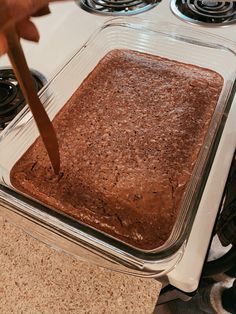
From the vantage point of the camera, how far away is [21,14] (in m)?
0.48

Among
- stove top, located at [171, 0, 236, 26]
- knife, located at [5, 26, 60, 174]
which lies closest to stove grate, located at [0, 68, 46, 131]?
knife, located at [5, 26, 60, 174]

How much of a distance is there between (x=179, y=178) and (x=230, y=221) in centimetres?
12

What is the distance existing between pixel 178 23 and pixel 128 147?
18.2 inches

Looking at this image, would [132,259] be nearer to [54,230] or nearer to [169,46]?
[54,230]

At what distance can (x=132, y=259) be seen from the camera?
601 millimetres

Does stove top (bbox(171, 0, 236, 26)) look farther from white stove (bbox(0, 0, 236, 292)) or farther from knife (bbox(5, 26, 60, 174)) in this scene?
knife (bbox(5, 26, 60, 174))

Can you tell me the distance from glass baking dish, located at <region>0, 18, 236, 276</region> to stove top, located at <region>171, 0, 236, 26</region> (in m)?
0.09

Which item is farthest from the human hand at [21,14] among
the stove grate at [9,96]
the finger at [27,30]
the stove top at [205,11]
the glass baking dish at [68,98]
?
the stove top at [205,11]

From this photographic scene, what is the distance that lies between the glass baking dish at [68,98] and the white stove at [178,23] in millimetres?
35

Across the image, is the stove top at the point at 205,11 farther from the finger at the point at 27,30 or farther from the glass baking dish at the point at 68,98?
the finger at the point at 27,30

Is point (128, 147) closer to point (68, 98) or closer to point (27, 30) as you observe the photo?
point (68, 98)

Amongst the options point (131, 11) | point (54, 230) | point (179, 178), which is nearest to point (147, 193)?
point (179, 178)

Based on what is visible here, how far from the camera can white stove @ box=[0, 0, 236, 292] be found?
0.66 metres

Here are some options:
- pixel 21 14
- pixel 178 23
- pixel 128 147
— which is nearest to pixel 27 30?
pixel 21 14
